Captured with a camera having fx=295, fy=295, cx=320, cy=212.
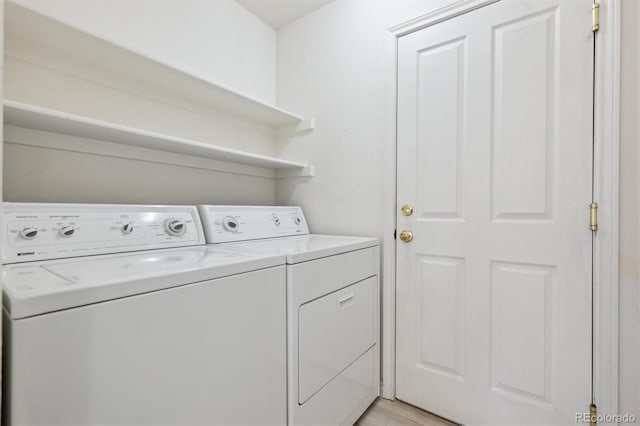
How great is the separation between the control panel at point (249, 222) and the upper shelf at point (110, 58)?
2.04ft

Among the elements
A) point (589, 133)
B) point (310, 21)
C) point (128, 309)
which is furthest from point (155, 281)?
point (310, 21)

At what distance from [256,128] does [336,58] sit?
71cm

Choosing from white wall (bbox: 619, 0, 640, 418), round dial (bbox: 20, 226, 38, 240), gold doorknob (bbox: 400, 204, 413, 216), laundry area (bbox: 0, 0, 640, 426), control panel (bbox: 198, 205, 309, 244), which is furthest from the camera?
gold doorknob (bbox: 400, 204, 413, 216)

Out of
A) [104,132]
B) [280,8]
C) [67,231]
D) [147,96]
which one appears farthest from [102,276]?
[280,8]

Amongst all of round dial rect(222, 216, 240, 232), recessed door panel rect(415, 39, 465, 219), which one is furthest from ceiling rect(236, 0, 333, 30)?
round dial rect(222, 216, 240, 232)

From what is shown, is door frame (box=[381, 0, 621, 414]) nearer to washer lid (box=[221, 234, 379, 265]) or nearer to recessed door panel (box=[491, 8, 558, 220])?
recessed door panel (box=[491, 8, 558, 220])

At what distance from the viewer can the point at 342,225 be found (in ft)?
6.17

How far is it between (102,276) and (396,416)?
153 cm

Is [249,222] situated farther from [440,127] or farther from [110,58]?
[440,127]

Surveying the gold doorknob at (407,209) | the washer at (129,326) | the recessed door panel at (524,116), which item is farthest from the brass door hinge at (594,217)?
the washer at (129,326)

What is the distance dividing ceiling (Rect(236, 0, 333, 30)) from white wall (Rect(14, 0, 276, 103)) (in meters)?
0.05

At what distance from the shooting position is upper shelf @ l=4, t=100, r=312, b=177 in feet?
3.22

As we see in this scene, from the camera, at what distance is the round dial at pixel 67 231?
100 cm

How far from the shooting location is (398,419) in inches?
59.5
